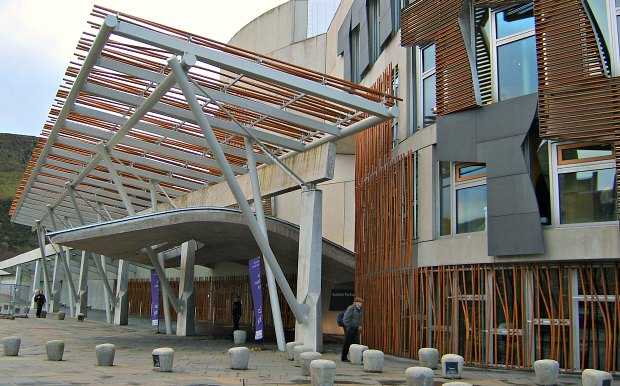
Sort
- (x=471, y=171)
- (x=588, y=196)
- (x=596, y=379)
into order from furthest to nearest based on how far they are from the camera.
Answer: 1. (x=471, y=171)
2. (x=588, y=196)
3. (x=596, y=379)

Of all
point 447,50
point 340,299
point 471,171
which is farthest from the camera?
point 340,299

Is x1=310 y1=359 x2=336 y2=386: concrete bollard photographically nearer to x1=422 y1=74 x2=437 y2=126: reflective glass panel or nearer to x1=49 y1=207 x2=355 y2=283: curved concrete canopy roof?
x1=422 y1=74 x2=437 y2=126: reflective glass panel

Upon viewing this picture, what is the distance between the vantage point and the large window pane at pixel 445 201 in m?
17.2

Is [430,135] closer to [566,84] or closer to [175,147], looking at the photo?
[566,84]

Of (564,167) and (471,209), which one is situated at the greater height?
(564,167)

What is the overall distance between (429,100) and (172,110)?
7216 mm

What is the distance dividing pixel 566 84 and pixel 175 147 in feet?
48.8

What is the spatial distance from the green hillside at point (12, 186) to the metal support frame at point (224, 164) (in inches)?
3984

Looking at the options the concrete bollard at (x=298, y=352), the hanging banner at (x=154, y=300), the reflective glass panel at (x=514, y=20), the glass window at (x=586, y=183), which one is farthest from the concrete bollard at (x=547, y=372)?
the hanging banner at (x=154, y=300)

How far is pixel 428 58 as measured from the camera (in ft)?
61.6

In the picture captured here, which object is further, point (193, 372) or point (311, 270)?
point (311, 270)

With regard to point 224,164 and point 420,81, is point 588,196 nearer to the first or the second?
point 420,81

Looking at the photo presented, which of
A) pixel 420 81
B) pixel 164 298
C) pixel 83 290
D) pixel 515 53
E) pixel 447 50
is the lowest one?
pixel 164 298

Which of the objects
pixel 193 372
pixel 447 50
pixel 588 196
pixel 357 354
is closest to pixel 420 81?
pixel 447 50
